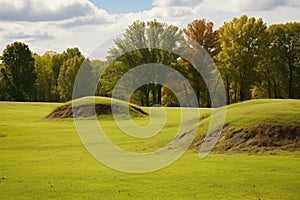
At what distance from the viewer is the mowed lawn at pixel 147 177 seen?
1898cm

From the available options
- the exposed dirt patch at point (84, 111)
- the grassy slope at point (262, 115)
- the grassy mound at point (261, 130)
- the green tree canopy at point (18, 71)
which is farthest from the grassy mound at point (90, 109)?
the green tree canopy at point (18, 71)

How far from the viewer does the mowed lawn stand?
1898cm

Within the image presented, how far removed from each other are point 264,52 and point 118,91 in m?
28.2

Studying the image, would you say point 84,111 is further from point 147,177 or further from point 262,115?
point 147,177

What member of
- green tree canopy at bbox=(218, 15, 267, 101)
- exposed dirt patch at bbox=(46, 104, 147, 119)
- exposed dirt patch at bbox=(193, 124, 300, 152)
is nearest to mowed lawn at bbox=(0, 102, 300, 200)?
exposed dirt patch at bbox=(193, 124, 300, 152)

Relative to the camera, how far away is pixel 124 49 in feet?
295

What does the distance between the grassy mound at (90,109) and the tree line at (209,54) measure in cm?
2580

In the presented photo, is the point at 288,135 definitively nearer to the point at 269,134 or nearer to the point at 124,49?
the point at 269,134

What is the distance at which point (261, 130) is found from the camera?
30.7m

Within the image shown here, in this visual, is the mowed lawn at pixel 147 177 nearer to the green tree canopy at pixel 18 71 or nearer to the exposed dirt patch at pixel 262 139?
the exposed dirt patch at pixel 262 139

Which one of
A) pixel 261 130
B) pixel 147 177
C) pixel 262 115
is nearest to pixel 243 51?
pixel 262 115

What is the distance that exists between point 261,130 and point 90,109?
99.2 feet

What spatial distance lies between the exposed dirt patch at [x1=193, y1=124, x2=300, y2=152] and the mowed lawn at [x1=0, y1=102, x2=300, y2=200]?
1.15 m

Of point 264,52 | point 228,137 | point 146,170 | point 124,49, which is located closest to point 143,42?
point 124,49
